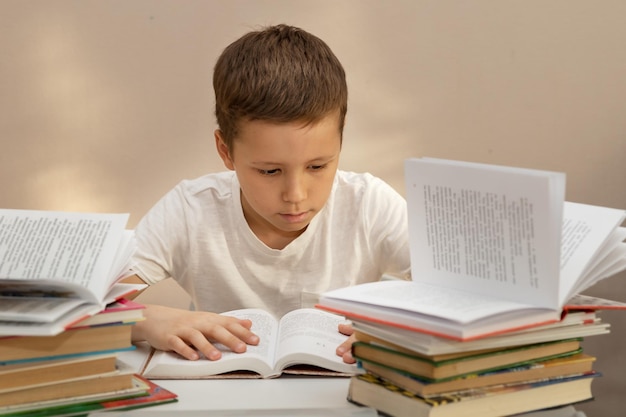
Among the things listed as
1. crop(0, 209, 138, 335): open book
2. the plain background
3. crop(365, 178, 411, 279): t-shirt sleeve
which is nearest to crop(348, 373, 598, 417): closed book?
crop(0, 209, 138, 335): open book

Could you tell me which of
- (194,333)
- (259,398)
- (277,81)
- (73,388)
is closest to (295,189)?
(277,81)

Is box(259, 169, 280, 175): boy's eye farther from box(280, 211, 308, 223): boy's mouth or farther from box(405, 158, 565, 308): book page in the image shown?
box(405, 158, 565, 308): book page

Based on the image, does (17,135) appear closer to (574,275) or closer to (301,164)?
(301,164)

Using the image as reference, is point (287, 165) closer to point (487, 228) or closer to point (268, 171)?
point (268, 171)

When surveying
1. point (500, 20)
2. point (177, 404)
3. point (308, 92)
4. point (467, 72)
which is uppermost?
point (500, 20)

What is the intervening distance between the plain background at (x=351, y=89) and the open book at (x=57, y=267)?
1109 mm

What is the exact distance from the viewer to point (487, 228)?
1.00 meters

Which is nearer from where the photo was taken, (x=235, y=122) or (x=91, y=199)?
(x=235, y=122)

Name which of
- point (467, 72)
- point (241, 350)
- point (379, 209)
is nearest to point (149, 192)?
point (379, 209)

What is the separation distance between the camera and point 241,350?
120 centimetres

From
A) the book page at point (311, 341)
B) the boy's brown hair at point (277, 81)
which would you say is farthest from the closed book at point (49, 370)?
the boy's brown hair at point (277, 81)

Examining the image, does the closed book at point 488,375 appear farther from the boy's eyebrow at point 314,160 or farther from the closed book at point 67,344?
the boy's eyebrow at point 314,160

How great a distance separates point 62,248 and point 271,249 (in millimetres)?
705

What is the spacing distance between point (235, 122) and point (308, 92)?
0.47ft
